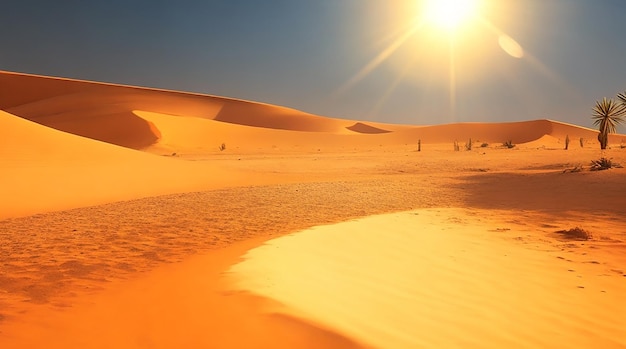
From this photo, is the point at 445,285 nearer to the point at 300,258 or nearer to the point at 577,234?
the point at 300,258

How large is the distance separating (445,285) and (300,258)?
181 centimetres

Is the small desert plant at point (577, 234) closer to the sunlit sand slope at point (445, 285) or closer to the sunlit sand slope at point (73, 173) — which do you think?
the sunlit sand slope at point (445, 285)

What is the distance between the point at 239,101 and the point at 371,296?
332 ft

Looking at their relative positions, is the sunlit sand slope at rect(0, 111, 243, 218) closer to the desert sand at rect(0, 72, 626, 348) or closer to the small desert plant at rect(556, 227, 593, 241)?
the desert sand at rect(0, 72, 626, 348)

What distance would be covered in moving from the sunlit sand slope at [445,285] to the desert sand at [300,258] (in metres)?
0.03

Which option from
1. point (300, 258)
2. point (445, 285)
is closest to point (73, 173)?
point (300, 258)

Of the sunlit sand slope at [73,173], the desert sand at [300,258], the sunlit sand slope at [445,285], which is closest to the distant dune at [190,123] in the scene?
the sunlit sand slope at [73,173]

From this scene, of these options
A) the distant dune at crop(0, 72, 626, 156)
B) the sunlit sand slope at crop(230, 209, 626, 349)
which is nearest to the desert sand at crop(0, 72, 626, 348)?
the sunlit sand slope at crop(230, 209, 626, 349)

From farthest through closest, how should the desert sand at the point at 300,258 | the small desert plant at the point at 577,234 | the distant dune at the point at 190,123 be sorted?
the distant dune at the point at 190,123 < the small desert plant at the point at 577,234 < the desert sand at the point at 300,258

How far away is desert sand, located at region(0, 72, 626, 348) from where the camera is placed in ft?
12.4

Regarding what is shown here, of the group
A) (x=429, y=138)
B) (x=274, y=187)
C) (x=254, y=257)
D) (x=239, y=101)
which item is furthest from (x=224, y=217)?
(x=239, y=101)

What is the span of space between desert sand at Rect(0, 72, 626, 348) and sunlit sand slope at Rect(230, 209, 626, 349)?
28 mm

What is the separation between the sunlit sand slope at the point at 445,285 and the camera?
382 cm

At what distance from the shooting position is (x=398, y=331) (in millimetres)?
3691
